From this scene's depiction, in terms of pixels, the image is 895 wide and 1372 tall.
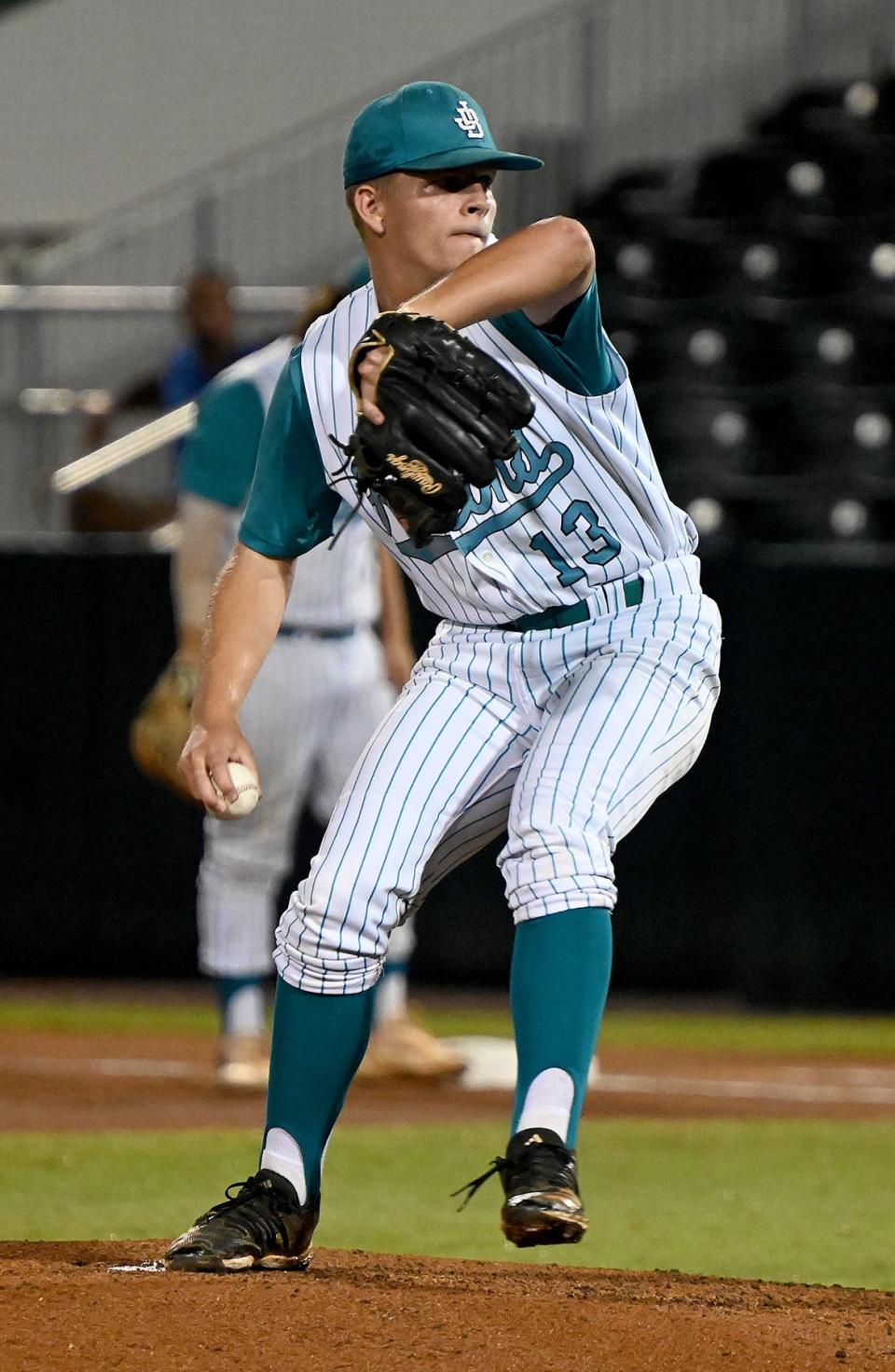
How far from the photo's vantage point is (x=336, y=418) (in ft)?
11.7

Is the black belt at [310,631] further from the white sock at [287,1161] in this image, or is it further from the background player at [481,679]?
the white sock at [287,1161]

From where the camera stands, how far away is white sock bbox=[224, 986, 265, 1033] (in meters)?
6.66

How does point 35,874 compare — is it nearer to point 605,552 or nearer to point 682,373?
point 682,373

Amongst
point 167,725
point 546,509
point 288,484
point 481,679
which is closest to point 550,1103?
point 481,679

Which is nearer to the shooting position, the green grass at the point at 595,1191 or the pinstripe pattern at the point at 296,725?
the green grass at the point at 595,1191

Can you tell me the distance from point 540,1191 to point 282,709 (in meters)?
3.58

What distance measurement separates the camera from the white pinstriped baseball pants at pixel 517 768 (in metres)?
3.33

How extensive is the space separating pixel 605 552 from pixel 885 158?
10.1 meters

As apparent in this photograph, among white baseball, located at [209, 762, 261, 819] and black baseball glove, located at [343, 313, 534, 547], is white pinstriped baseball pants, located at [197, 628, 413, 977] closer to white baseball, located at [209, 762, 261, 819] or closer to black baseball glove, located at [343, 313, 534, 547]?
white baseball, located at [209, 762, 261, 819]

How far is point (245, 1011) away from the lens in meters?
6.68

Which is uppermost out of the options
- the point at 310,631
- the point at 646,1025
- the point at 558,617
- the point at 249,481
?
the point at 249,481

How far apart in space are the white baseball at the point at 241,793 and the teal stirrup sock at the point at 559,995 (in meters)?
0.45

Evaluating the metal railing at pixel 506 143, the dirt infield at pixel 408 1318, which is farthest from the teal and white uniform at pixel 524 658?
the metal railing at pixel 506 143

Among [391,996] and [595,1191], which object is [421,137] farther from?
[391,996]
